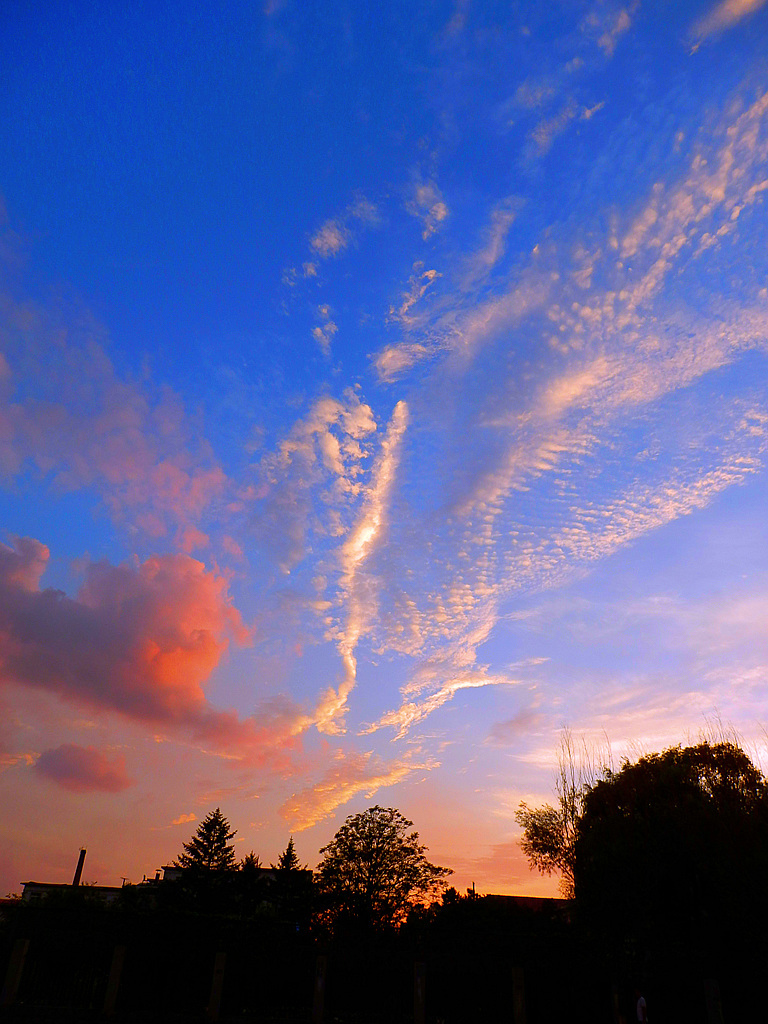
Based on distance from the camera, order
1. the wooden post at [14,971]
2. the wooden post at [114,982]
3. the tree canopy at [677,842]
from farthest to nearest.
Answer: the tree canopy at [677,842] < the wooden post at [14,971] < the wooden post at [114,982]

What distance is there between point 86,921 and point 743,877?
88.6 feet

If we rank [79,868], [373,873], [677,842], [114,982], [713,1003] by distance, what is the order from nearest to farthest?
[114,982] → [713,1003] → [677,842] → [373,873] → [79,868]

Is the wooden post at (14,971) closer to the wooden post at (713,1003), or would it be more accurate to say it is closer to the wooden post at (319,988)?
the wooden post at (319,988)

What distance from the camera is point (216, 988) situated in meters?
19.1

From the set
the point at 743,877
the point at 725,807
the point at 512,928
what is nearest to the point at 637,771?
the point at 725,807

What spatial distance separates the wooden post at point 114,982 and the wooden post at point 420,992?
9.20m

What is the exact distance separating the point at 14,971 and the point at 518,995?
15.7 meters

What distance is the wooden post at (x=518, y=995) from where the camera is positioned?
19.1 metres

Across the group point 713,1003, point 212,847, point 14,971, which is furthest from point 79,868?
point 713,1003

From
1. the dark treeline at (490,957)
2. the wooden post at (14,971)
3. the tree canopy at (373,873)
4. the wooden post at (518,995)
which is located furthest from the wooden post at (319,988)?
the tree canopy at (373,873)

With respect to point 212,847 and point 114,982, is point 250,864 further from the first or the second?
point 114,982

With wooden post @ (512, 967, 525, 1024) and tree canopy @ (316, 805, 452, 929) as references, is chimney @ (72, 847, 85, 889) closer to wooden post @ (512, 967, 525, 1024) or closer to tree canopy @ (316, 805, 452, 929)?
tree canopy @ (316, 805, 452, 929)

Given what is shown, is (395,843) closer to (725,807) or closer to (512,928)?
(512,928)

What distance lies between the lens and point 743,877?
27.5 m
